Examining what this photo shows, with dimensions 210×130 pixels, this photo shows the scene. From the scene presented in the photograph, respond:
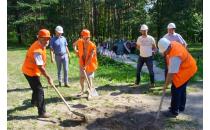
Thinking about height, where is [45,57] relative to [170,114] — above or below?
above

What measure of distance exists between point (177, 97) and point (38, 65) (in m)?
2.95

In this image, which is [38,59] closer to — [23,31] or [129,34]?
[129,34]

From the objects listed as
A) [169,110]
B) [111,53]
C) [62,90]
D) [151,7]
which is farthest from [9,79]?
[151,7]

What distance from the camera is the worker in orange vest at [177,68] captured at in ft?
23.9

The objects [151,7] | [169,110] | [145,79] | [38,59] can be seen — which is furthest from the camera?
[151,7]

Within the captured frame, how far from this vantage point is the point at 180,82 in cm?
759

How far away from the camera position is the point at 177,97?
7770 mm

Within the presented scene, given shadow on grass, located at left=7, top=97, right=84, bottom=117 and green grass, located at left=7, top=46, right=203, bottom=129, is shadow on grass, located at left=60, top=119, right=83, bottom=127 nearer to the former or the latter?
green grass, located at left=7, top=46, right=203, bottom=129

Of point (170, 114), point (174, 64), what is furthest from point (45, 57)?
point (170, 114)

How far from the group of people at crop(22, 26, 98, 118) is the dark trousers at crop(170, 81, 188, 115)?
2.51 m

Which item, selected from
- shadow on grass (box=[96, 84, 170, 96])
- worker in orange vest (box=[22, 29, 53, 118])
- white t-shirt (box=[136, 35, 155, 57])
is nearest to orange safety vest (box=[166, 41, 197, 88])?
worker in orange vest (box=[22, 29, 53, 118])

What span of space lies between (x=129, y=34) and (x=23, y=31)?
11.7m

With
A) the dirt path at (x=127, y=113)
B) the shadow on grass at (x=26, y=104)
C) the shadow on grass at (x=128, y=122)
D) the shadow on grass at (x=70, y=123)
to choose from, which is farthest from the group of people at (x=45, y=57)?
the shadow on grass at (x=128, y=122)

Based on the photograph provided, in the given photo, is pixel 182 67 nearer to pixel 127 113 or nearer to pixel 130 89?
pixel 127 113
